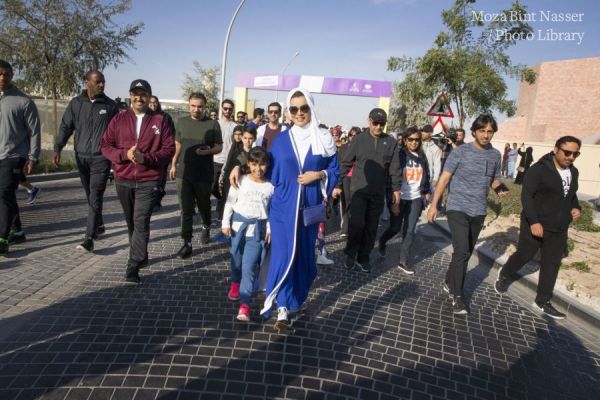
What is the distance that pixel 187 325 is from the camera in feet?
12.2

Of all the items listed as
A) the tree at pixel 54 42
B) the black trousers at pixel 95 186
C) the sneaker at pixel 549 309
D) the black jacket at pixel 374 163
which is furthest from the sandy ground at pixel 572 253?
the tree at pixel 54 42

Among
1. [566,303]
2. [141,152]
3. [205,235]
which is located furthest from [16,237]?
[566,303]

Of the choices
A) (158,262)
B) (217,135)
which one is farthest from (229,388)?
(217,135)

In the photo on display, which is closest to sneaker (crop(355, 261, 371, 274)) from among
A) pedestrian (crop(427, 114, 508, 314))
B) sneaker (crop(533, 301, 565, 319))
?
pedestrian (crop(427, 114, 508, 314))

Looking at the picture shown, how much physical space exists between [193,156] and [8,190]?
2183 millimetres

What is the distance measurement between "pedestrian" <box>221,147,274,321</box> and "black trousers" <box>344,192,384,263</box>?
2.00 metres

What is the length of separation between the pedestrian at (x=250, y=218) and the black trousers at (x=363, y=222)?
2.00 m

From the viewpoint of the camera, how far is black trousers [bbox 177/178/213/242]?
570cm

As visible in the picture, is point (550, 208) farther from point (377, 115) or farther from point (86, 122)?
point (86, 122)

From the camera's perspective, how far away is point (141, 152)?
447 centimetres

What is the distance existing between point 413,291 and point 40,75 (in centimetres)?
1455

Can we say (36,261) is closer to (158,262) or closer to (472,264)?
(158,262)

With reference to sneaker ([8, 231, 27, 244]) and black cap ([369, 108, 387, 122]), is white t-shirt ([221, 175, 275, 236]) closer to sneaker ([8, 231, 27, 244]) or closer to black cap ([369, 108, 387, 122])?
black cap ([369, 108, 387, 122])

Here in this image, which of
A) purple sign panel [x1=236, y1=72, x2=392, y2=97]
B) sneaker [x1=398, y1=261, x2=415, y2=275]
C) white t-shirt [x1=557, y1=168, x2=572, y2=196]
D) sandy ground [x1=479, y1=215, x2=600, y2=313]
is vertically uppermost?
purple sign panel [x1=236, y1=72, x2=392, y2=97]
